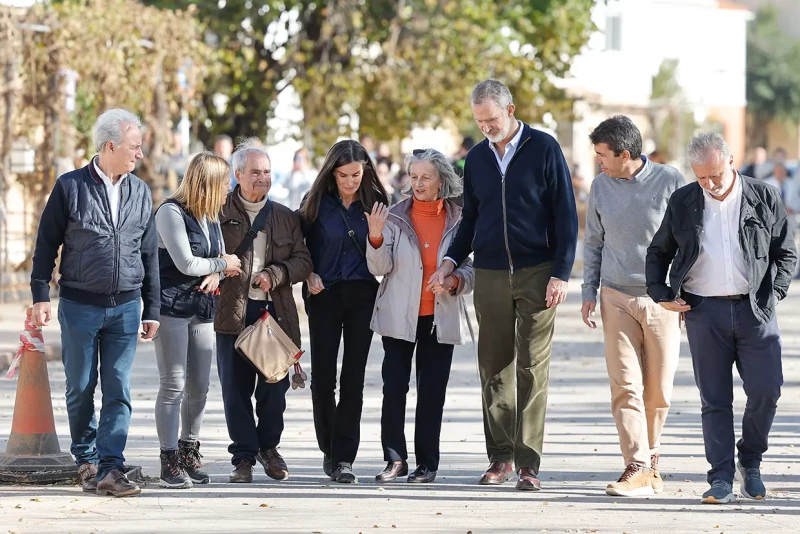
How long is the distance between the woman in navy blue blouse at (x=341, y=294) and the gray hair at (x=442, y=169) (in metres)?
0.26

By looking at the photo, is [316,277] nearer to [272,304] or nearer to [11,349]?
[272,304]

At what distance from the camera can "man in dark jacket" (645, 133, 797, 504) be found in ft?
25.0

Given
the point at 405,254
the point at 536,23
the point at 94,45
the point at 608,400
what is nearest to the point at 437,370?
the point at 405,254

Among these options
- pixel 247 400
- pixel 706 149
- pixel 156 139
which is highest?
pixel 156 139

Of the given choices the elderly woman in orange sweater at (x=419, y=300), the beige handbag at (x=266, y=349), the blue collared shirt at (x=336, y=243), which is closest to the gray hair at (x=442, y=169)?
the elderly woman in orange sweater at (x=419, y=300)

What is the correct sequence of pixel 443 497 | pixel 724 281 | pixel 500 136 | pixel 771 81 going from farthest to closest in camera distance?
1. pixel 771 81
2. pixel 500 136
3. pixel 443 497
4. pixel 724 281

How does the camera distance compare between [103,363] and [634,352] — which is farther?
[634,352]

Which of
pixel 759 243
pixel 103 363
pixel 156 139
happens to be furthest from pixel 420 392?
pixel 156 139

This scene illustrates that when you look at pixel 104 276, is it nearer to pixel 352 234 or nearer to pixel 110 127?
pixel 110 127

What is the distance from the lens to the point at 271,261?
8.36m

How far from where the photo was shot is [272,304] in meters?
8.45

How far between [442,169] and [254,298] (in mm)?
1199

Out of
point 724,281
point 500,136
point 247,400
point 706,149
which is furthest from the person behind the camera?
point 247,400

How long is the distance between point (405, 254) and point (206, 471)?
1639 millimetres
